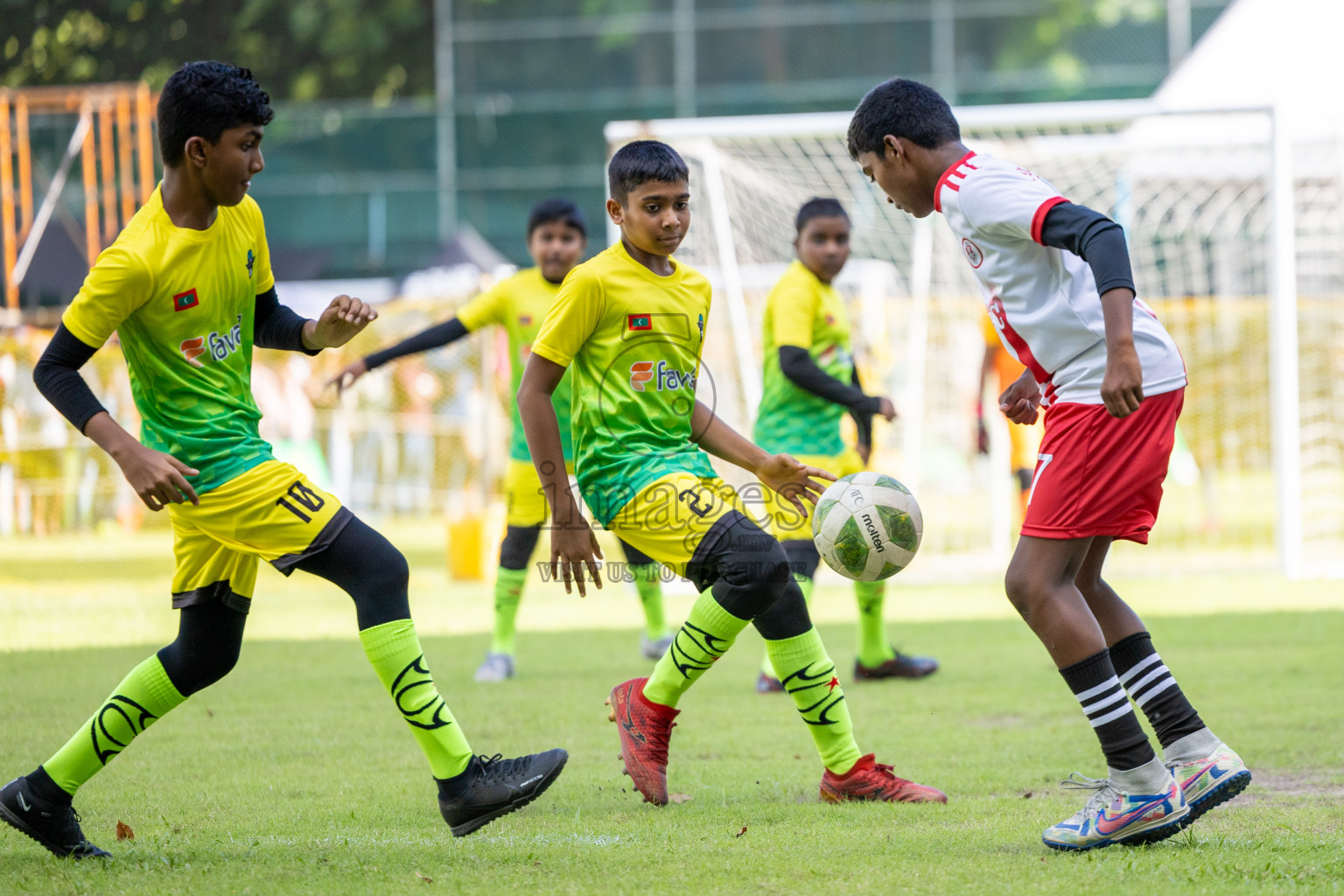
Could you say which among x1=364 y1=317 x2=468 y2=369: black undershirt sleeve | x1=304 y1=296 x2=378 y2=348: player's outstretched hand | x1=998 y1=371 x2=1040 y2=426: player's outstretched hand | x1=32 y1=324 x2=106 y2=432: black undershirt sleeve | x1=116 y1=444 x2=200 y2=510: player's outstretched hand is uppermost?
x1=364 y1=317 x2=468 y2=369: black undershirt sleeve

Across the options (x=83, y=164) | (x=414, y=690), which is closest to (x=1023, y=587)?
(x=414, y=690)

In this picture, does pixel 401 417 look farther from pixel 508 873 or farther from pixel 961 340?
pixel 508 873

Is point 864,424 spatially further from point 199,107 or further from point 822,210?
point 199,107

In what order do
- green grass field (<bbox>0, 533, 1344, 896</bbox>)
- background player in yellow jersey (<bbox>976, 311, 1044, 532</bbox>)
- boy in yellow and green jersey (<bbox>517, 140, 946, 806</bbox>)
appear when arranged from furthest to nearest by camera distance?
background player in yellow jersey (<bbox>976, 311, 1044, 532</bbox>) < boy in yellow and green jersey (<bbox>517, 140, 946, 806</bbox>) < green grass field (<bbox>0, 533, 1344, 896</bbox>)

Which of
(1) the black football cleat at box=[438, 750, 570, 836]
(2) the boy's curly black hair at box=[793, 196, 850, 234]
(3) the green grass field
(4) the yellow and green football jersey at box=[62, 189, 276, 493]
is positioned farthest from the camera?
(2) the boy's curly black hair at box=[793, 196, 850, 234]

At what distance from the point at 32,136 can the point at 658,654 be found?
749 inches

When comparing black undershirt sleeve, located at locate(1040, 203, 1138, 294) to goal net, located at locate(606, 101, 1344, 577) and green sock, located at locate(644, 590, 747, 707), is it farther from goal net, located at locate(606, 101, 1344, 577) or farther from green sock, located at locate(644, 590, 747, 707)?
goal net, located at locate(606, 101, 1344, 577)

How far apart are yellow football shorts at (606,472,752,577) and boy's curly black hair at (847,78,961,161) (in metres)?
1.09

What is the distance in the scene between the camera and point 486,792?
3451mm

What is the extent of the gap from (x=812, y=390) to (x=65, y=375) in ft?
11.4

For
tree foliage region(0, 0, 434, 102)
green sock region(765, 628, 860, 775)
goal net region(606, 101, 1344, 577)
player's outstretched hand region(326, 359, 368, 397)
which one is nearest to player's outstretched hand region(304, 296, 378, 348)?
player's outstretched hand region(326, 359, 368, 397)

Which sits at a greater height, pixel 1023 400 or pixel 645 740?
pixel 1023 400

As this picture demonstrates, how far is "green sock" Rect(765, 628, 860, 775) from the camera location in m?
3.92

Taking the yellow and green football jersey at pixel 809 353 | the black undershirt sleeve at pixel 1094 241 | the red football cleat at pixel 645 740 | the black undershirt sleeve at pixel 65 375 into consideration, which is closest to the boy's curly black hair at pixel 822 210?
the yellow and green football jersey at pixel 809 353
